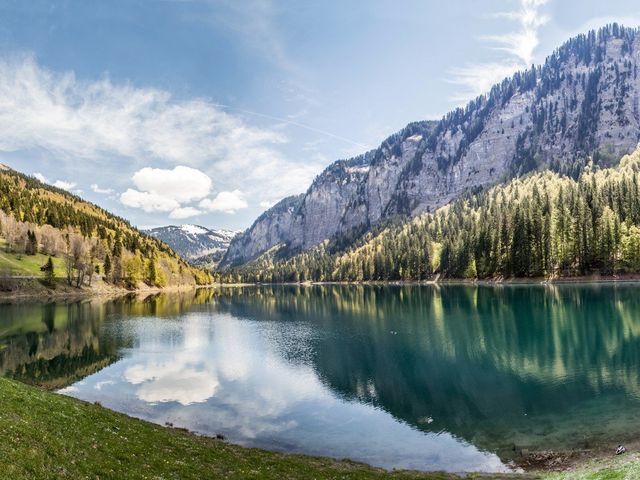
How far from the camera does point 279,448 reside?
30.8m

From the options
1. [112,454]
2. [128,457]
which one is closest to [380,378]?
[128,457]

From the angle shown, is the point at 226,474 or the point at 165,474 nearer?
the point at 165,474

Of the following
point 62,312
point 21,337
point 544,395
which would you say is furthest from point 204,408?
point 62,312

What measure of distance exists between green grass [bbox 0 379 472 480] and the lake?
549cm

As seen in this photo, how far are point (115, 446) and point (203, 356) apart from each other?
4499cm

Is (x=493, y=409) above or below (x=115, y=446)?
below

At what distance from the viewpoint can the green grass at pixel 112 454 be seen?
15828mm

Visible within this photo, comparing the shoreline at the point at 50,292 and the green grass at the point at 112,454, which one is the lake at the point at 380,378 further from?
the shoreline at the point at 50,292

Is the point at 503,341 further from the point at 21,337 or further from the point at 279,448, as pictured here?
the point at 21,337

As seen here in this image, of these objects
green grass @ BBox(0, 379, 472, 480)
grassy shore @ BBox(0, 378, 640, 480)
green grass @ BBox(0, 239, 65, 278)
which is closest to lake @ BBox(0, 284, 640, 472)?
grassy shore @ BBox(0, 378, 640, 480)

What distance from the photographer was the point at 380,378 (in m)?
48.2

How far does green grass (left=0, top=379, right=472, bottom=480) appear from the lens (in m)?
15.8

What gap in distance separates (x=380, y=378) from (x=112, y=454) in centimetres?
3387

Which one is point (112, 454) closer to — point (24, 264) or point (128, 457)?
point (128, 457)
